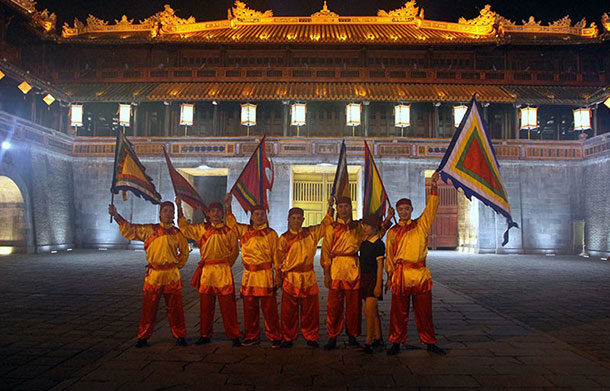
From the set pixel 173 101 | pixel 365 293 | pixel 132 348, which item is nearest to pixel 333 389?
pixel 365 293

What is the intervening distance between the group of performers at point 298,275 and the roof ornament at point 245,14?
2156cm

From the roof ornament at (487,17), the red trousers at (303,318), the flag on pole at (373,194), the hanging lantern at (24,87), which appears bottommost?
the red trousers at (303,318)

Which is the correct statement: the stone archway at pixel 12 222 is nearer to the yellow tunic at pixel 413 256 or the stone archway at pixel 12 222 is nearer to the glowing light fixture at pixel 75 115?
the glowing light fixture at pixel 75 115

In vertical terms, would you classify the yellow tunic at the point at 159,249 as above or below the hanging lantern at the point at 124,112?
below

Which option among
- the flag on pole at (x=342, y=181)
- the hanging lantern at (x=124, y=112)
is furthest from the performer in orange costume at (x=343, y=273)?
the hanging lantern at (x=124, y=112)

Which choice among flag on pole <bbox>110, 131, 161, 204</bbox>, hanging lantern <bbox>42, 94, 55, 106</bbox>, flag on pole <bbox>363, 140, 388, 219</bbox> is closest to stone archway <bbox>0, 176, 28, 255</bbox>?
hanging lantern <bbox>42, 94, 55, 106</bbox>

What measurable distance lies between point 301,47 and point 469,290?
1649 cm

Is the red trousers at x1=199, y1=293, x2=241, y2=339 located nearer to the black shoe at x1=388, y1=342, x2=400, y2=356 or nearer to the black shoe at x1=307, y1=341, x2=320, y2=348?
the black shoe at x1=307, y1=341, x2=320, y2=348

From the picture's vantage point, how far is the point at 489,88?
20.2 meters

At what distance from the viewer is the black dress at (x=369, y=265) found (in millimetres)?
4828

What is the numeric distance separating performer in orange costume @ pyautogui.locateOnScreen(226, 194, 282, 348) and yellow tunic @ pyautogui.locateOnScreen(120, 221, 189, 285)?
0.85 metres

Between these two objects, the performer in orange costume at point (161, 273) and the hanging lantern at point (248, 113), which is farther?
the hanging lantern at point (248, 113)

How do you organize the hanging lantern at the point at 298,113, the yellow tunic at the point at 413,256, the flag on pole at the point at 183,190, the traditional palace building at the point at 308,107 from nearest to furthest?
the yellow tunic at the point at 413,256
the flag on pole at the point at 183,190
the traditional palace building at the point at 308,107
the hanging lantern at the point at 298,113

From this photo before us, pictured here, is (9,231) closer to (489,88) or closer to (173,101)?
(173,101)
